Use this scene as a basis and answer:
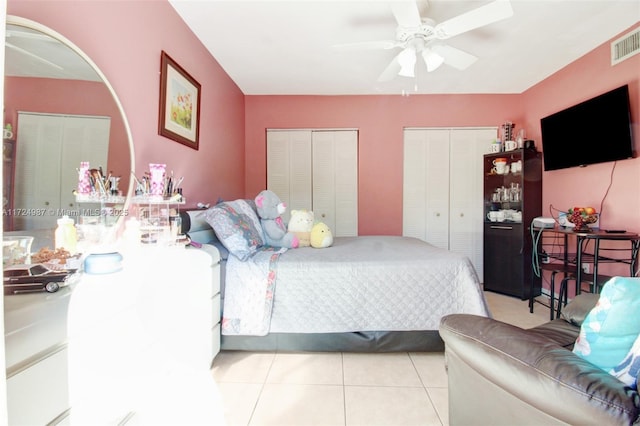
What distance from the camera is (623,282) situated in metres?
0.88

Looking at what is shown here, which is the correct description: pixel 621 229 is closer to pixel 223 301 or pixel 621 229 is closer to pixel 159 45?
pixel 223 301

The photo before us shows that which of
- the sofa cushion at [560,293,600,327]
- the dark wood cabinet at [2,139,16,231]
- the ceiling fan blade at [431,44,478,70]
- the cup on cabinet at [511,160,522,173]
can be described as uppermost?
the ceiling fan blade at [431,44,478,70]

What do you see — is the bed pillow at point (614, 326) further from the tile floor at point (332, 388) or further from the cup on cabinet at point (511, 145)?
the cup on cabinet at point (511, 145)

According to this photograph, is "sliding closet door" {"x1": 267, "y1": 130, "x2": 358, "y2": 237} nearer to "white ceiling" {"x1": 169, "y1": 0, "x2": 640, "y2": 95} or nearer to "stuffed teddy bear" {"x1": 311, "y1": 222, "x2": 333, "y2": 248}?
"white ceiling" {"x1": 169, "y1": 0, "x2": 640, "y2": 95}

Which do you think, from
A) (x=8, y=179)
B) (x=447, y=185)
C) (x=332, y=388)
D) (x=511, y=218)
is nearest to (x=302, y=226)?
(x=332, y=388)

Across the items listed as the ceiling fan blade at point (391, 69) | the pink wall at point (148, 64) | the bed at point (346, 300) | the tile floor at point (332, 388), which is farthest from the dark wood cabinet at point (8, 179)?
the ceiling fan blade at point (391, 69)

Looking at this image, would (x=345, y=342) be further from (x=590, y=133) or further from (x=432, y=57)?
(x=590, y=133)

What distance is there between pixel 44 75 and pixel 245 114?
114 inches

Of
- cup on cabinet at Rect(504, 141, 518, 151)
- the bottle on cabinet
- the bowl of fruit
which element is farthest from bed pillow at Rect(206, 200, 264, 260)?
cup on cabinet at Rect(504, 141, 518, 151)

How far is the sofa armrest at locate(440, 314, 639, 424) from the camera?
698 mm

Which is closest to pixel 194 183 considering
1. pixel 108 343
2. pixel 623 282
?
pixel 108 343

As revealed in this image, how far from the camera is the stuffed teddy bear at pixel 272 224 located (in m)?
2.44

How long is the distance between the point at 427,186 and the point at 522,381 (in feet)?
10.9

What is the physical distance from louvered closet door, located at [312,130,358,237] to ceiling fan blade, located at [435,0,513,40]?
2.04m
